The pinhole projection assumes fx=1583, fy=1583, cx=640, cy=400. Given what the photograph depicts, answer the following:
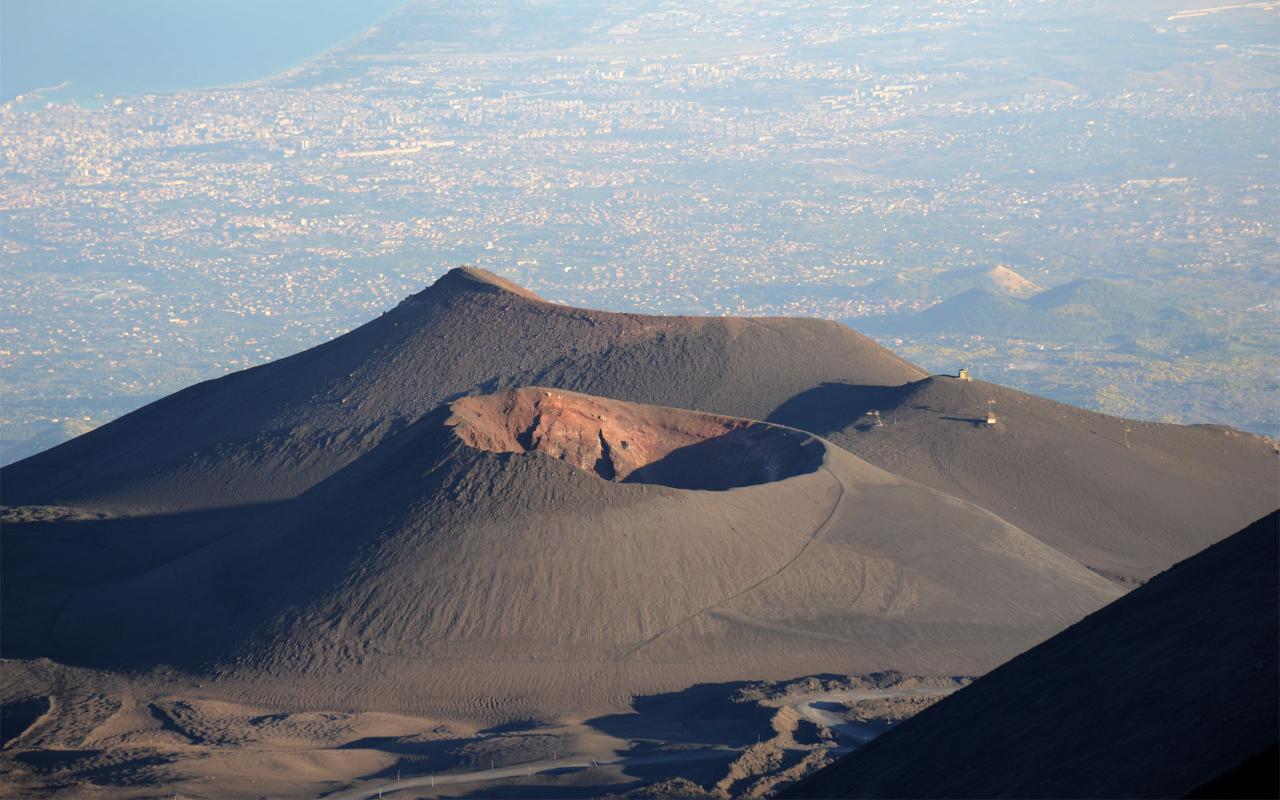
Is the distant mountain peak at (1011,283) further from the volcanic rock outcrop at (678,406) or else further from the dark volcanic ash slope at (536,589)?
the dark volcanic ash slope at (536,589)

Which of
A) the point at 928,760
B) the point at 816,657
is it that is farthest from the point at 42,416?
the point at 928,760

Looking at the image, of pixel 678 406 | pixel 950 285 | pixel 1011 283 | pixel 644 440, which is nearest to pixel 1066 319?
pixel 1011 283

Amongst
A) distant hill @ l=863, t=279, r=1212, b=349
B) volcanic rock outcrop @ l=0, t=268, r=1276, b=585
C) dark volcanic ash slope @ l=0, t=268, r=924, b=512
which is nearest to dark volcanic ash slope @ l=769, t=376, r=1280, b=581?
volcanic rock outcrop @ l=0, t=268, r=1276, b=585

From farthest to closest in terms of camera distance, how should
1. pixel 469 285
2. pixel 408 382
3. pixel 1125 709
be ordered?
pixel 469 285
pixel 408 382
pixel 1125 709

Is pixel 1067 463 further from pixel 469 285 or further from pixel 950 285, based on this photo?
pixel 950 285

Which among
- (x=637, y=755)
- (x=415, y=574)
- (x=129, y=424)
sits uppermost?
(x=129, y=424)

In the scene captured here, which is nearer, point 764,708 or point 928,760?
point 928,760

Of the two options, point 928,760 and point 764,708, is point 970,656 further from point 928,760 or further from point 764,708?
point 928,760

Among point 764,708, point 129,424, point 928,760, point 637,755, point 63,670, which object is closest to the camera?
point 928,760
